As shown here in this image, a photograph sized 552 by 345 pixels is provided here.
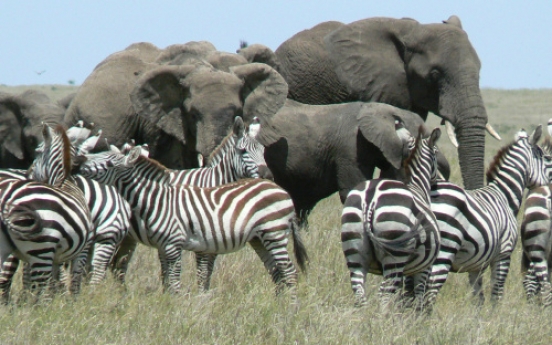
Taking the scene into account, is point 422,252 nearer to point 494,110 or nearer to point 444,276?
point 444,276

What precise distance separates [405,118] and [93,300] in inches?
225

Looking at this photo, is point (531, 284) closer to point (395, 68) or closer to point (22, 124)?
point (395, 68)

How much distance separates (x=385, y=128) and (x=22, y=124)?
20.9 ft

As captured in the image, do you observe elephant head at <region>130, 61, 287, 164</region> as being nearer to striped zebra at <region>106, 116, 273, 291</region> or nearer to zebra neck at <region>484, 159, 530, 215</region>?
striped zebra at <region>106, 116, 273, 291</region>

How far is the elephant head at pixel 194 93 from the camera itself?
12625 mm

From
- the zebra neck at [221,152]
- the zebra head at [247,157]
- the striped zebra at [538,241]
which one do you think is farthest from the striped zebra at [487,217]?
the zebra neck at [221,152]

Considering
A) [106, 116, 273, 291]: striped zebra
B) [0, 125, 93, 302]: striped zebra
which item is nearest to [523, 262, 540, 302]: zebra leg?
[106, 116, 273, 291]: striped zebra

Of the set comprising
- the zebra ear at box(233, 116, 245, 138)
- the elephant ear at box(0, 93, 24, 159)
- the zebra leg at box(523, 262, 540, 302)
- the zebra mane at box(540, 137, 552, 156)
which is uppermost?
the zebra mane at box(540, 137, 552, 156)

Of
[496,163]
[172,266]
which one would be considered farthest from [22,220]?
[496,163]

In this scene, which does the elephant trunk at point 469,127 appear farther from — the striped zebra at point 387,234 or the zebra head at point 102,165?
the zebra head at point 102,165

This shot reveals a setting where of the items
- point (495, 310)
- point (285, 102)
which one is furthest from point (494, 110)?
point (495, 310)

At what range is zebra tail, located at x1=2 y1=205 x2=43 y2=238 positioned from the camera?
24.3ft

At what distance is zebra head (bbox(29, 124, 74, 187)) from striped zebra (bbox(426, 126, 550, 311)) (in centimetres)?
274

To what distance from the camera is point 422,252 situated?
25.2 ft
